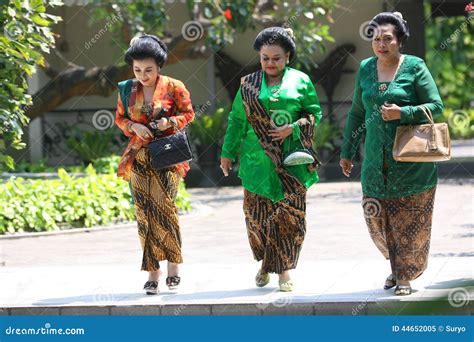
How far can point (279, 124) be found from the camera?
622 centimetres

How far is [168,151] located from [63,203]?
512 cm

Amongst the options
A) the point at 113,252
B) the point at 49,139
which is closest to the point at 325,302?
the point at 113,252

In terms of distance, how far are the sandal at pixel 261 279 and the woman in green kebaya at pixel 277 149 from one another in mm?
72

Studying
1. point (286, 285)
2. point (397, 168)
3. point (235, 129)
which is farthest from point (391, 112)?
point (286, 285)

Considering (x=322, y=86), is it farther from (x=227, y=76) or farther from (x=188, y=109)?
(x=188, y=109)

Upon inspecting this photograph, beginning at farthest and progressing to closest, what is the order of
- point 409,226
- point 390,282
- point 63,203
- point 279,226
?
point 63,203, point 279,226, point 390,282, point 409,226

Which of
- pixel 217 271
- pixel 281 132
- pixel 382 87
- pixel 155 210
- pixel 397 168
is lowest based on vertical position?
pixel 217 271

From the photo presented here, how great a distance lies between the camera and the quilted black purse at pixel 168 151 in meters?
6.28

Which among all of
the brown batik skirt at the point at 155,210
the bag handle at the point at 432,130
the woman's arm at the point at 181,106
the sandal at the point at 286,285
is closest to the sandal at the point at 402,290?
the sandal at the point at 286,285

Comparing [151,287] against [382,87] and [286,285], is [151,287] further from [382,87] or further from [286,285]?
[382,87]

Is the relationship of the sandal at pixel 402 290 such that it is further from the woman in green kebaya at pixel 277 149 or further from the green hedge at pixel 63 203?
the green hedge at pixel 63 203

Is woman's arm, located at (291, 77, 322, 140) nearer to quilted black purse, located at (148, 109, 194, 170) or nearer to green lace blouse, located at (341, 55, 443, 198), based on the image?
green lace blouse, located at (341, 55, 443, 198)

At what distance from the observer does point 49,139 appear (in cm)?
1828

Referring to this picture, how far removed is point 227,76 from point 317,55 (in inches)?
69.5
